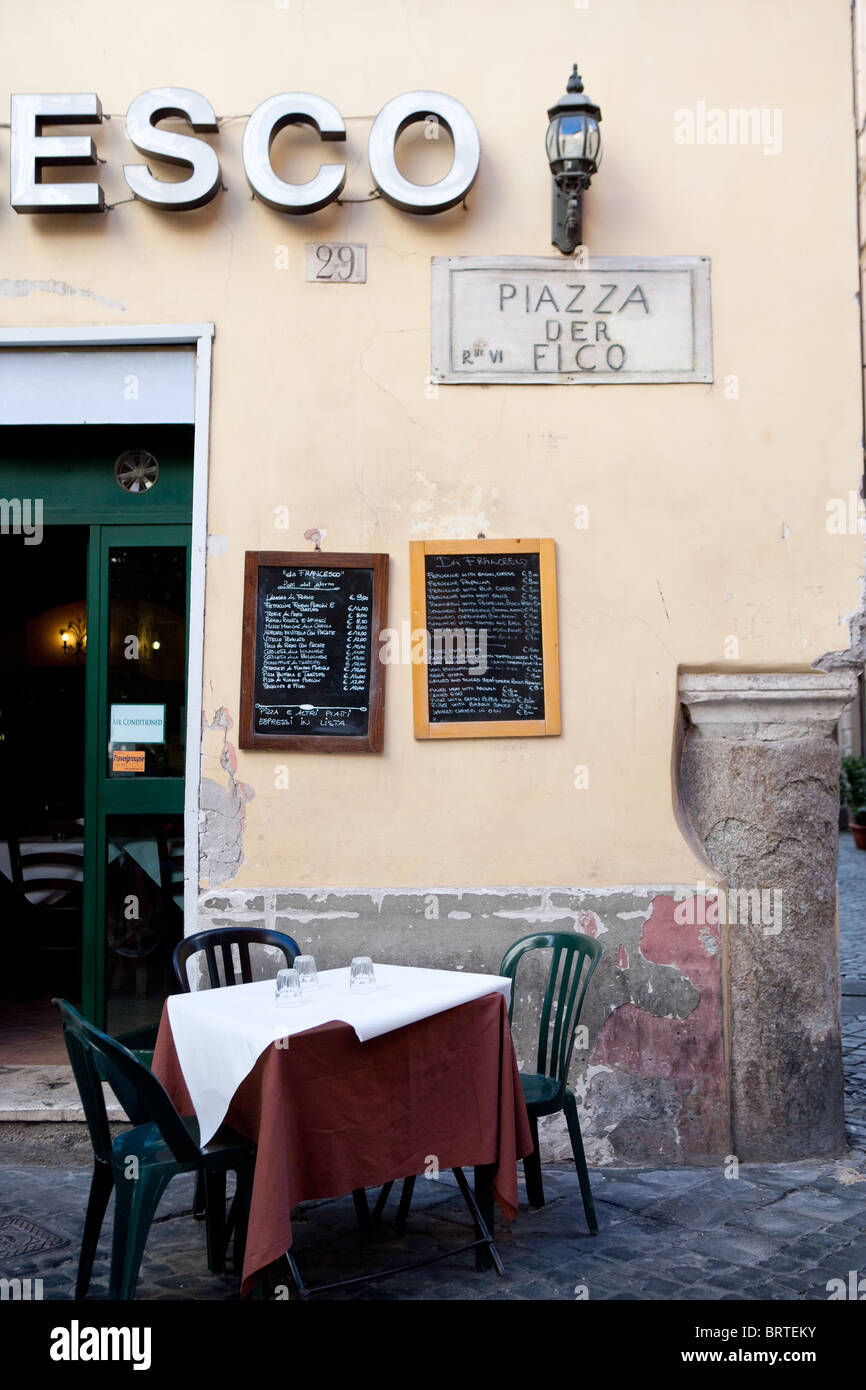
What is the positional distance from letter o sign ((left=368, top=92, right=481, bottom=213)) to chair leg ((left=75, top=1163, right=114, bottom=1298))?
388cm

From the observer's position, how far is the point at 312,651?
4898 mm

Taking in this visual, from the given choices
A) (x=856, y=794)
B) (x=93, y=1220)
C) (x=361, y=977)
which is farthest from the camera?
(x=856, y=794)

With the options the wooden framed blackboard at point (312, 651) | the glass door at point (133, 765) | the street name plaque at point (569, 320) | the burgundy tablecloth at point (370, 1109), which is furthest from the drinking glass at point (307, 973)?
the street name plaque at point (569, 320)

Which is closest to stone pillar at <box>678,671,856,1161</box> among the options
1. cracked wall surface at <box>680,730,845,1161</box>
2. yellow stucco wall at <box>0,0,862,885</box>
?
cracked wall surface at <box>680,730,845,1161</box>

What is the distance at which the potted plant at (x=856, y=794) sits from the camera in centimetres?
1759

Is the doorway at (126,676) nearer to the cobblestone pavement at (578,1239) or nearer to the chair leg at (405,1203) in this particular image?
the cobblestone pavement at (578,1239)

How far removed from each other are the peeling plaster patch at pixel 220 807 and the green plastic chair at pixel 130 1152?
140cm

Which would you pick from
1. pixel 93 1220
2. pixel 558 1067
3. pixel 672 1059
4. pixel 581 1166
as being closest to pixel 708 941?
pixel 672 1059

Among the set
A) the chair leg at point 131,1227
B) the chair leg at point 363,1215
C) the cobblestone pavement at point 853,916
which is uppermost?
the chair leg at point 131,1227

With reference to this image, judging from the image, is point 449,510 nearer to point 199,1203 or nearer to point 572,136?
point 572,136

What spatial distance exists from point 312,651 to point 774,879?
7.01 feet

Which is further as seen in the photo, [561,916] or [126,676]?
[126,676]
